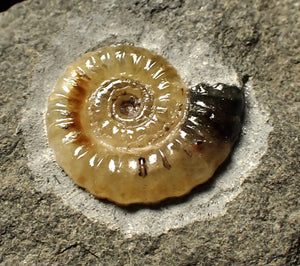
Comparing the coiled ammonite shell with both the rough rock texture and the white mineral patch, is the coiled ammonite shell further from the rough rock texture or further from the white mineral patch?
the rough rock texture

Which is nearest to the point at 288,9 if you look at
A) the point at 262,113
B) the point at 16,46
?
the point at 262,113

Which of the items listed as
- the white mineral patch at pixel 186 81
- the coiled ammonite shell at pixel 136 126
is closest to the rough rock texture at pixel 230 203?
the white mineral patch at pixel 186 81

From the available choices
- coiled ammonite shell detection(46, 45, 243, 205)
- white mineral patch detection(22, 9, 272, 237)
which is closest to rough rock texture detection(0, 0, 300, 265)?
white mineral patch detection(22, 9, 272, 237)

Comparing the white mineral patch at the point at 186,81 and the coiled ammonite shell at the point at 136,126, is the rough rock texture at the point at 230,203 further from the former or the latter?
the coiled ammonite shell at the point at 136,126

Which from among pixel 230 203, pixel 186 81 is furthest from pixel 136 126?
pixel 230 203

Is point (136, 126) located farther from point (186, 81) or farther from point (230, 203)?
point (230, 203)
